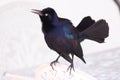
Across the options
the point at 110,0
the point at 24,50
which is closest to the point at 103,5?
the point at 110,0

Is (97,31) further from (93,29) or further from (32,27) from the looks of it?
(32,27)

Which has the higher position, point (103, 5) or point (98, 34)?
point (103, 5)


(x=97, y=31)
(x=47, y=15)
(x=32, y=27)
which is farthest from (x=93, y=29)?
(x=32, y=27)

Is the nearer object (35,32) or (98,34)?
(98,34)

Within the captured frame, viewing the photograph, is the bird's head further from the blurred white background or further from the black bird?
the blurred white background

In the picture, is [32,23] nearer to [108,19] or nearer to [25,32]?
[25,32]

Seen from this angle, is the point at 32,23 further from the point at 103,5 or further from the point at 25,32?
the point at 103,5
